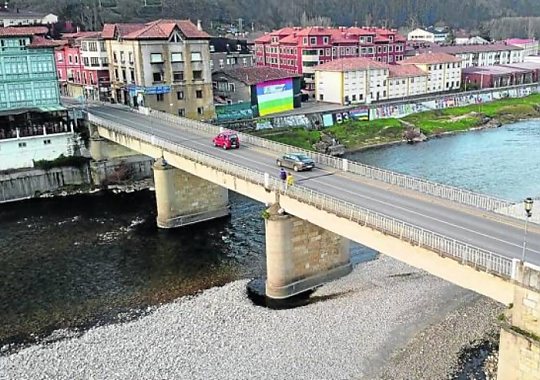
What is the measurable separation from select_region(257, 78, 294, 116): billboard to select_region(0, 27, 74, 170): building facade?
3255 cm

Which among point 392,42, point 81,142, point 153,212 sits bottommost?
point 153,212

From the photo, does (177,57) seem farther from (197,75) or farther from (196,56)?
(197,75)

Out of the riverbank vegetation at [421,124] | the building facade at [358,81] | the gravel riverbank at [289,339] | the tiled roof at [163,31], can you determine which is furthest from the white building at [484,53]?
the gravel riverbank at [289,339]

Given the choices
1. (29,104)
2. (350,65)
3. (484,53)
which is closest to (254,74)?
(350,65)

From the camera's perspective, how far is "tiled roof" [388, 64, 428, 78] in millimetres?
111956

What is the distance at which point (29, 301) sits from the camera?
137 feet

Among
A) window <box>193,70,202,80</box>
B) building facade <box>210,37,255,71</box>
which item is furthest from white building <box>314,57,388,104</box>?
window <box>193,70,202,80</box>

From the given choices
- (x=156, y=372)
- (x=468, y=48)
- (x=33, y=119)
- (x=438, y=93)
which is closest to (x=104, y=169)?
(x=33, y=119)

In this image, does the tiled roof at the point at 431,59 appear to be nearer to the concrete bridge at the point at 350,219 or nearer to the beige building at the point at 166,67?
the beige building at the point at 166,67

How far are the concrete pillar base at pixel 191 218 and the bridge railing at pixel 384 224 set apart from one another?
35.1 ft

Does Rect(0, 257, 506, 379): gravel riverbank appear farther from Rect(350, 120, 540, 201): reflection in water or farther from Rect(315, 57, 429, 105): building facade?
Rect(315, 57, 429, 105): building facade

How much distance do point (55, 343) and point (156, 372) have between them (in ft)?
25.5

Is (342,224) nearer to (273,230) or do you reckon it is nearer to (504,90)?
(273,230)

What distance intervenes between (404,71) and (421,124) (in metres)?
18.0
